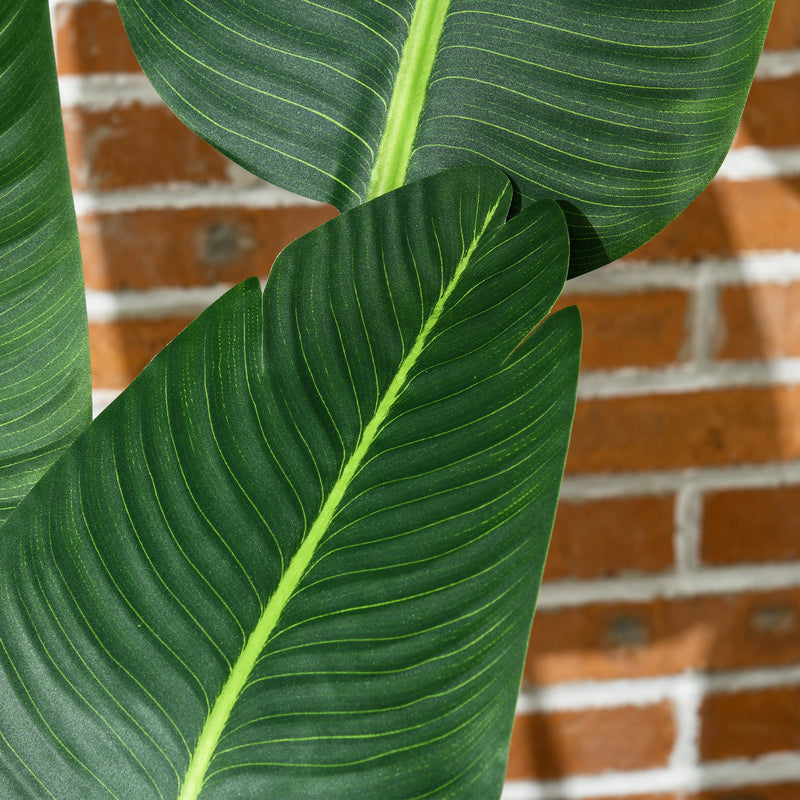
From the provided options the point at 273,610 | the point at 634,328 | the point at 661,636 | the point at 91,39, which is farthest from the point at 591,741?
the point at 91,39

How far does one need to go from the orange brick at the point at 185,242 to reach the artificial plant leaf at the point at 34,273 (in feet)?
0.84

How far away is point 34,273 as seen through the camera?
312mm

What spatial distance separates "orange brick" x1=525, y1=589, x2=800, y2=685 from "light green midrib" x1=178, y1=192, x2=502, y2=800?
0.44 m

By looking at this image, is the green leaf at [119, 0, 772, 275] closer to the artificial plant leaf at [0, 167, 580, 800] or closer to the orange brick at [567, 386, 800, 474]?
the artificial plant leaf at [0, 167, 580, 800]

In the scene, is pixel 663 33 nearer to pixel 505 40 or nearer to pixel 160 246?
pixel 505 40

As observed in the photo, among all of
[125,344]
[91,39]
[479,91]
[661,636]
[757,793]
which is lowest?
[757,793]

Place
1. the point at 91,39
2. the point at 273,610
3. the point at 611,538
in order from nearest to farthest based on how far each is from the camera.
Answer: the point at 273,610, the point at 91,39, the point at 611,538

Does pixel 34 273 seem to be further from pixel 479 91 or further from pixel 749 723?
pixel 749 723

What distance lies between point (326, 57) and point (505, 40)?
0.07m

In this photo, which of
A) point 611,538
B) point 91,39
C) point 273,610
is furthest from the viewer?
point 611,538

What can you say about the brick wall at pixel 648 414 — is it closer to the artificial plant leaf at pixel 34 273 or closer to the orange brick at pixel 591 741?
the orange brick at pixel 591 741

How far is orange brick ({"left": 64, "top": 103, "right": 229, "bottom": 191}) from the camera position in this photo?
1.78ft

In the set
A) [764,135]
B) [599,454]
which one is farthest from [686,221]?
[599,454]

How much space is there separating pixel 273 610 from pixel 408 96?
0.21 metres
